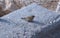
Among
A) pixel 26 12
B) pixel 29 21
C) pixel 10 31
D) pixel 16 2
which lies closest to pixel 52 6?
pixel 16 2

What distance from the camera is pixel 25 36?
870 millimetres

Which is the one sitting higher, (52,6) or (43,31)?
(52,6)

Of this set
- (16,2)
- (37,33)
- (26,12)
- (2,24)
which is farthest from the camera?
(16,2)

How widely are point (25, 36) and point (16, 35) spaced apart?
0.22ft

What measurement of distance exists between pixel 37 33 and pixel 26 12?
2.07ft

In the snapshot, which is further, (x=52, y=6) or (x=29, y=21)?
(x=52, y=6)

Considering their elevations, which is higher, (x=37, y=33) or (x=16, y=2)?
(x=16, y=2)

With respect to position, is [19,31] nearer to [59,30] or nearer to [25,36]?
[25,36]

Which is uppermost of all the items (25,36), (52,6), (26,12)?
(52,6)

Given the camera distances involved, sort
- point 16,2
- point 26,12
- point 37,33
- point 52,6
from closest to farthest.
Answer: point 37,33
point 26,12
point 52,6
point 16,2

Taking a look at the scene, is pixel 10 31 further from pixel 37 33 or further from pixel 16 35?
pixel 37 33

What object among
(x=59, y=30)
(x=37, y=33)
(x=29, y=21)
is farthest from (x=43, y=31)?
(x=29, y=21)

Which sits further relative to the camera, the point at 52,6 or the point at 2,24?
the point at 52,6

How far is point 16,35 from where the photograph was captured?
91cm
